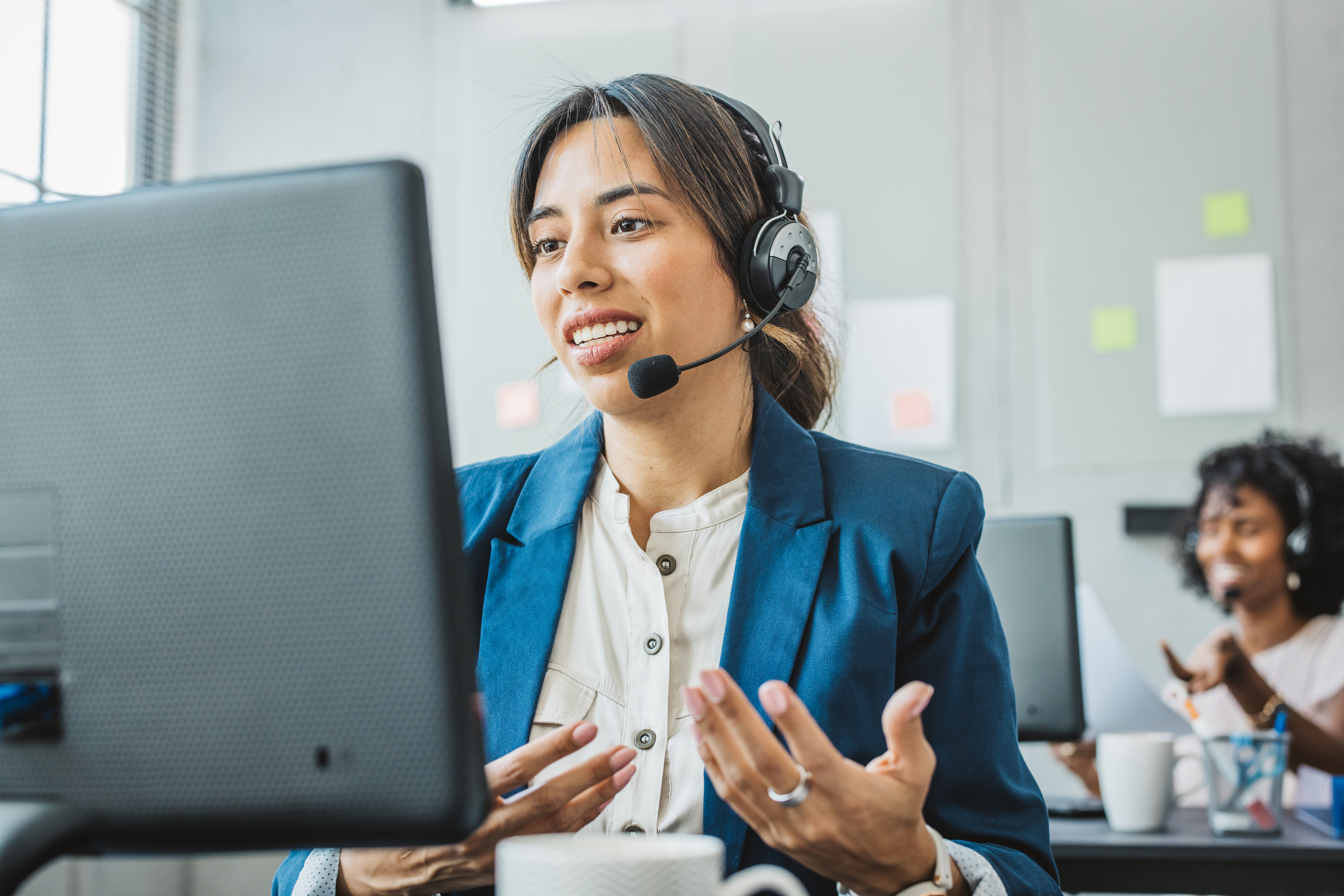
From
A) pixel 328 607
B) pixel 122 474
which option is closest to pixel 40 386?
pixel 122 474

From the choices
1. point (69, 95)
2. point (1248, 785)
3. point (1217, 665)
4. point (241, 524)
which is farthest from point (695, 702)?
point (69, 95)

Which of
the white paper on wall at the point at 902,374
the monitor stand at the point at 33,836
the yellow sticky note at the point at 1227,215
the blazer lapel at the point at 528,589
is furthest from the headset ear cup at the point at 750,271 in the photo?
the yellow sticky note at the point at 1227,215

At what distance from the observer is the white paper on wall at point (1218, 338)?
272 centimetres

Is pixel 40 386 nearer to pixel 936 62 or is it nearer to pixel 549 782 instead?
pixel 549 782

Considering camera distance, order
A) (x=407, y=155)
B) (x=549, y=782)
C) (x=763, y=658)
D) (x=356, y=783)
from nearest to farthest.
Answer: (x=356, y=783), (x=549, y=782), (x=763, y=658), (x=407, y=155)

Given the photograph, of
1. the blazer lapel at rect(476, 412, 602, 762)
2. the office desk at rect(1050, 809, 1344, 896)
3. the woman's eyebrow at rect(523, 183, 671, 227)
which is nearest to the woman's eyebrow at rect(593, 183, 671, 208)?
the woman's eyebrow at rect(523, 183, 671, 227)

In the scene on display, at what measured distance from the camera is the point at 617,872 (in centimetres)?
44

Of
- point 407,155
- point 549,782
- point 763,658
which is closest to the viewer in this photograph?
point 549,782

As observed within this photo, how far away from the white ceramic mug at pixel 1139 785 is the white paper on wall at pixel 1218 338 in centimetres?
149

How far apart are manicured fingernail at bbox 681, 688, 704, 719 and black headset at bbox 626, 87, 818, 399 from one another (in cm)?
51

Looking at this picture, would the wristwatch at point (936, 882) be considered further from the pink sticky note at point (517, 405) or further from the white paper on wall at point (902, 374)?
the pink sticky note at point (517, 405)

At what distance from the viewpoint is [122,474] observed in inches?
18.8

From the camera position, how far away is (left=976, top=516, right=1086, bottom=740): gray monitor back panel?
150 cm

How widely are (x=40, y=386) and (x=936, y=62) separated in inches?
111
